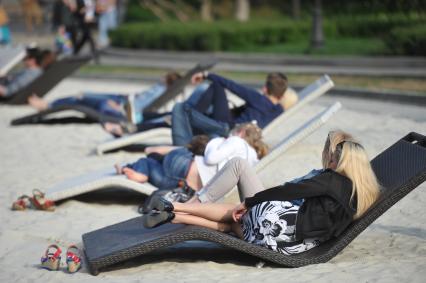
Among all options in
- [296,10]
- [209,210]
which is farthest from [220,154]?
[296,10]

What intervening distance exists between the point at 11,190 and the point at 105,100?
355 centimetres

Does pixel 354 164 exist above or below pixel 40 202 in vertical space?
above

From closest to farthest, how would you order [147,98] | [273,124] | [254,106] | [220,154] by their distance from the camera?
[220,154], [273,124], [254,106], [147,98]

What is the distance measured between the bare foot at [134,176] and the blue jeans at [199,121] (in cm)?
95

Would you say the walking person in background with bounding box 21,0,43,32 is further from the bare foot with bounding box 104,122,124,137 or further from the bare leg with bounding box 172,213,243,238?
the bare leg with bounding box 172,213,243,238

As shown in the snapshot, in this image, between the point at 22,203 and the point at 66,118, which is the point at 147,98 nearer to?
the point at 66,118

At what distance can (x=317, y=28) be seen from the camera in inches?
839

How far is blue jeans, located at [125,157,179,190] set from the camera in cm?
771

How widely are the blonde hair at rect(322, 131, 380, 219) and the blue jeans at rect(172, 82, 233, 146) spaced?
3.12 metres

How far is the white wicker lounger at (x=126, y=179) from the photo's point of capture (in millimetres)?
7480

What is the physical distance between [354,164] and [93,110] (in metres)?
6.74

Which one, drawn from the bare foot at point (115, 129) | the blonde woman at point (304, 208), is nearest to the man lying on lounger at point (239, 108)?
the bare foot at point (115, 129)

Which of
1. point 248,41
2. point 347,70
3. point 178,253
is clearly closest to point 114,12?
point 248,41

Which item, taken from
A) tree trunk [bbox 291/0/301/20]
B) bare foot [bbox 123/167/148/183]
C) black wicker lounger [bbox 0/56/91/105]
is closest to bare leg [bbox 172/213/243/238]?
bare foot [bbox 123/167/148/183]
